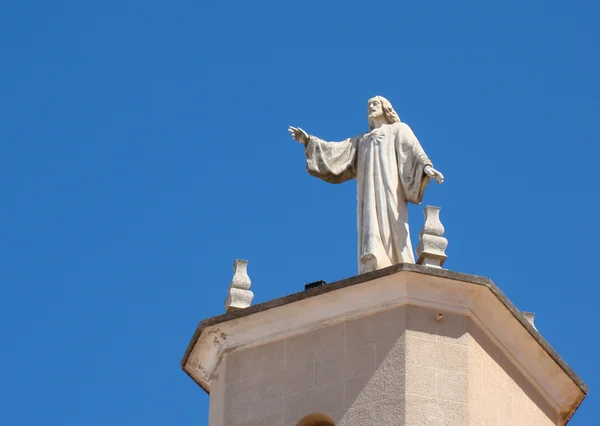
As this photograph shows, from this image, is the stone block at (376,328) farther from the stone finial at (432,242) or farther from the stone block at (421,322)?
the stone finial at (432,242)

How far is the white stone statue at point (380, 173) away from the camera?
2678 cm

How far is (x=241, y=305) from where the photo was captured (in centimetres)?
2703

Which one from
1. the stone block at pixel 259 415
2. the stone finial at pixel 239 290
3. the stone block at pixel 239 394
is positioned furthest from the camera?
the stone finial at pixel 239 290

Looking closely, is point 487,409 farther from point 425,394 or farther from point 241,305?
point 241,305

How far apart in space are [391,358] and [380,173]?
94.7 inches

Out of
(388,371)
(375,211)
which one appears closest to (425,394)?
(388,371)

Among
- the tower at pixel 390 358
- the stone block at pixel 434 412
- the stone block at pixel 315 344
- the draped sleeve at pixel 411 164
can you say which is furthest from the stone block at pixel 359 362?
the draped sleeve at pixel 411 164

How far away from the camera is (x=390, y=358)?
84.7ft

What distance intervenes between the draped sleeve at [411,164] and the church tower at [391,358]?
989mm

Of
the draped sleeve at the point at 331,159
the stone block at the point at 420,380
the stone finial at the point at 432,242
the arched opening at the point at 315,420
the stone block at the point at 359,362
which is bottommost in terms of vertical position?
the arched opening at the point at 315,420

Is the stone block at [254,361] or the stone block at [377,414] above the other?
the stone block at [254,361]

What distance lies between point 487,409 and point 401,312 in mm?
1354

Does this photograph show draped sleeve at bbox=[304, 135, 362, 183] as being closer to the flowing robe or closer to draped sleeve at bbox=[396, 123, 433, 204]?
the flowing robe

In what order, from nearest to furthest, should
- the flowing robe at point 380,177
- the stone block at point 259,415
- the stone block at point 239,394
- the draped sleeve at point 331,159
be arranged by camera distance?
the stone block at point 259,415 → the stone block at point 239,394 → the flowing robe at point 380,177 → the draped sleeve at point 331,159
